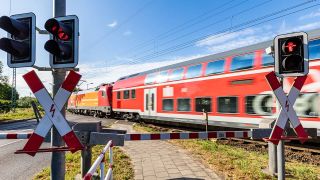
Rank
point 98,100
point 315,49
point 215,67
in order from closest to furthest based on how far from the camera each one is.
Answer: point 315,49 < point 215,67 < point 98,100

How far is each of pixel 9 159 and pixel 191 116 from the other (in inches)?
347

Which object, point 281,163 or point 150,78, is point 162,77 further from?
point 281,163

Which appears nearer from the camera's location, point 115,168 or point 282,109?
point 282,109

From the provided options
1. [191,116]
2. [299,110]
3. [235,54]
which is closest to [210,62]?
[235,54]

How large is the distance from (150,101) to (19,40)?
629 inches

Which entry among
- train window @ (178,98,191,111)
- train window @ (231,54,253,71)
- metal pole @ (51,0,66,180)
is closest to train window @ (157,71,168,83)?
train window @ (178,98,191,111)

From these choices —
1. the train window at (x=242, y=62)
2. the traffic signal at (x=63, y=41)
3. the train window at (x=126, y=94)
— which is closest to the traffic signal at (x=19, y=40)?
the traffic signal at (x=63, y=41)

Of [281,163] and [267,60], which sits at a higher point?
[267,60]

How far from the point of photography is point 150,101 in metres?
20.0

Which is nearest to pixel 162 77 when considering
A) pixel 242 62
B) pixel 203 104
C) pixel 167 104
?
pixel 167 104

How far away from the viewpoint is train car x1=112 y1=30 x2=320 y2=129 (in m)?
9.89

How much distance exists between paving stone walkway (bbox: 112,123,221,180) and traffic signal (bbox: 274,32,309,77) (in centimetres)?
273

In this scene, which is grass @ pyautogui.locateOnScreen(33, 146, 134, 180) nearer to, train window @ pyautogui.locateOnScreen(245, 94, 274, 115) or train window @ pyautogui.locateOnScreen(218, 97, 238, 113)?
train window @ pyautogui.locateOnScreen(245, 94, 274, 115)

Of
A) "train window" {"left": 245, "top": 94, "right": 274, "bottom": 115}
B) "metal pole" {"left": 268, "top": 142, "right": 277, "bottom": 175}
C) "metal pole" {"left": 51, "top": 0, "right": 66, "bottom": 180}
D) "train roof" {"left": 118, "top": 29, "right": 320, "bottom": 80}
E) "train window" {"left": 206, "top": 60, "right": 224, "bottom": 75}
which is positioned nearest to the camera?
"metal pole" {"left": 51, "top": 0, "right": 66, "bottom": 180}
